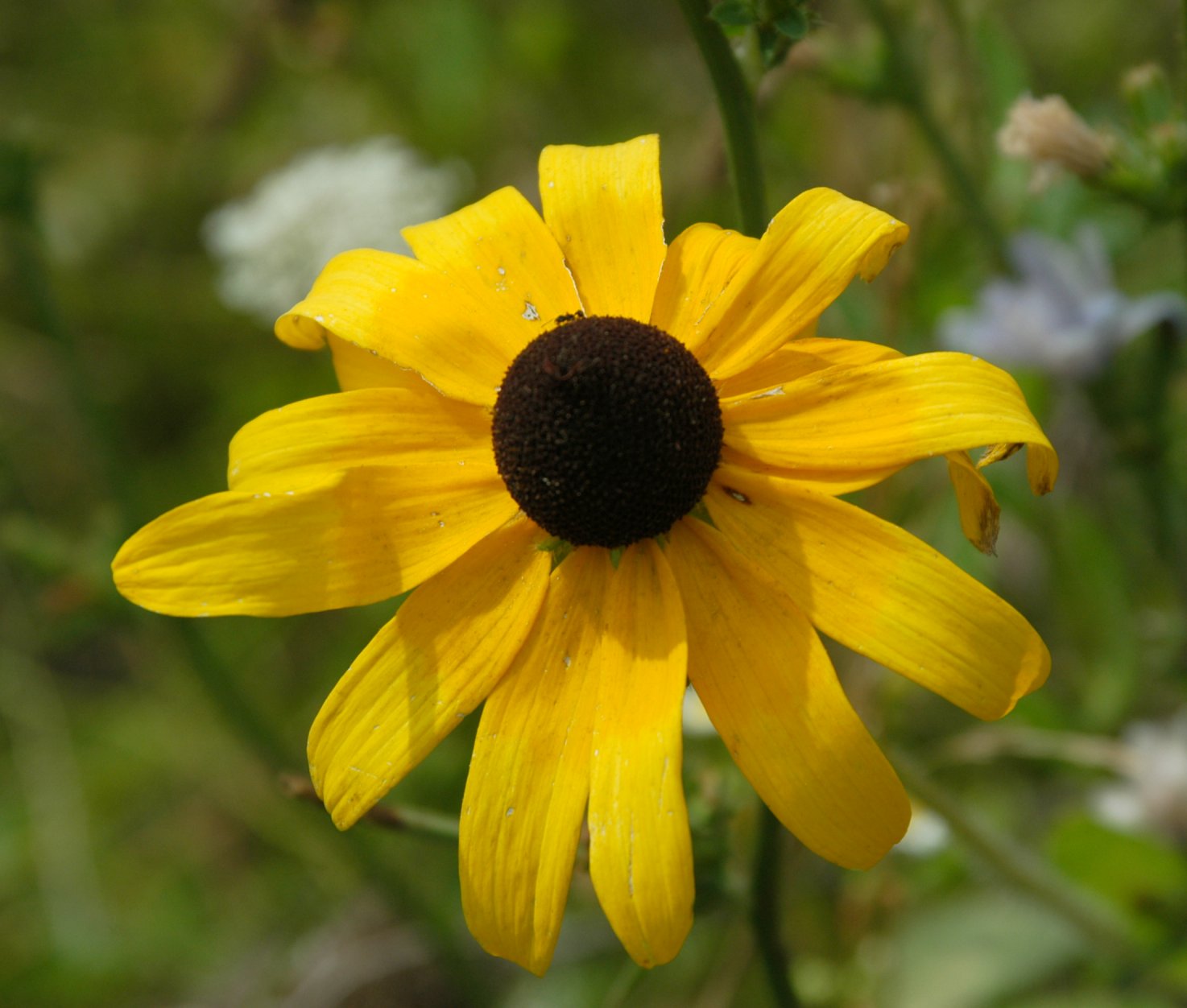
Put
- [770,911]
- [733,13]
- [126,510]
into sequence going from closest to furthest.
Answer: [733,13] < [770,911] < [126,510]

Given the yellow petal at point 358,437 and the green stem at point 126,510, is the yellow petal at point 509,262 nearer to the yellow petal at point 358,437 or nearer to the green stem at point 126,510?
the yellow petal at point 358,437

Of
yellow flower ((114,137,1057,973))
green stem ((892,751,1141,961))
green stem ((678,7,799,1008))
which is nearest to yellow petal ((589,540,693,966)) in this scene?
yellow flower ((114,137,1057,973))

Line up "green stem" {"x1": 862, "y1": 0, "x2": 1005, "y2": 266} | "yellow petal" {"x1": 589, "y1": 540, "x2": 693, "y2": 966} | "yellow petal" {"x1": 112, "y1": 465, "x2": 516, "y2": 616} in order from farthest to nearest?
"green stem" {"x1": 862, "y1": 0, "x2": 1005, "y2": 266} → "yellow petal" {"x1": 112, "y1": 465, "x2": 516, "y2": 616} → "yellow petal" {"x1": 589, "y1": 540, "x2": 693, "y2": 966}

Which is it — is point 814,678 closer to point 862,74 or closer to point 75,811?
point 862,74

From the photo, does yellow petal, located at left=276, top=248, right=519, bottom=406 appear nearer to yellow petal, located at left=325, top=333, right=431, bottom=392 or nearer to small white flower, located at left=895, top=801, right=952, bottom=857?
yellow petal, located at left=325, top=333, right=431, bottom=392

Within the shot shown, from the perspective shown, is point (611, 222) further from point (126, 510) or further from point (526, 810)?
point (126, 510)

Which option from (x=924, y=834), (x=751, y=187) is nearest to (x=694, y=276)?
(x=751, y=187)
